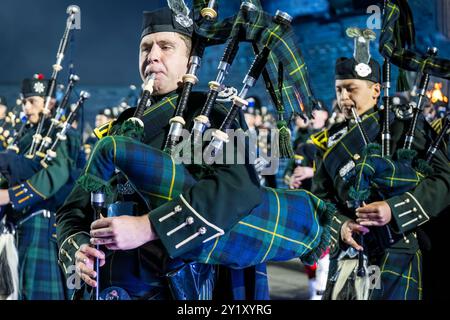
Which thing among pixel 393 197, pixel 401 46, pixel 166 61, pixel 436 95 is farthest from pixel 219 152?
pixel 436 95

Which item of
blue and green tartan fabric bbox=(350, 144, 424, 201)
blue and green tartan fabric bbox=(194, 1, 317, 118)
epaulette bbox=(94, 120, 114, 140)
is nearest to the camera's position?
blue and green tartan fabric bbox=(194, 1, 317, 118)

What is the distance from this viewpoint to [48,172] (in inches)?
185

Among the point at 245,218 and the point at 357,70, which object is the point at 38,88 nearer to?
the point at 357,70

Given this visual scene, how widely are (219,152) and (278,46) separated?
39cm

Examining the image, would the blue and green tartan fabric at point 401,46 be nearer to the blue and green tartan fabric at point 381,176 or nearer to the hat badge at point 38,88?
the blue and green tartan fabric at point 381,176

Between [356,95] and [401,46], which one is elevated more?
[401,46]

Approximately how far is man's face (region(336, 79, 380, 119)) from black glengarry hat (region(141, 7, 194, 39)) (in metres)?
1.70

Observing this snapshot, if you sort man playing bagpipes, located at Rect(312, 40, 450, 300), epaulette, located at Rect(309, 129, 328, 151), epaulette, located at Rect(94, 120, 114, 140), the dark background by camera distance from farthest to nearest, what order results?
the dark background → epaulette, located at Rect(309, 129, 328, 151) → man playing bagpipes, located at Rect(312, 40, 450, 300) → epaulette, located at Rect(94, 120, 114, 140)

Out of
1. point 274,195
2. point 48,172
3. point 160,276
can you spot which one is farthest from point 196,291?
point 48,172

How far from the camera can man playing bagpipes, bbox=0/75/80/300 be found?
4695 mm

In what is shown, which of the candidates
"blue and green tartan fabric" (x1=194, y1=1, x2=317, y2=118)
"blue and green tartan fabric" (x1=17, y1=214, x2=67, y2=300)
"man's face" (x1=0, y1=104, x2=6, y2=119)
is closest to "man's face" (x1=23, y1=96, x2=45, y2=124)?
"blue and green tartan fabric" (x1=17, y1=214, x2=67, y2=300)

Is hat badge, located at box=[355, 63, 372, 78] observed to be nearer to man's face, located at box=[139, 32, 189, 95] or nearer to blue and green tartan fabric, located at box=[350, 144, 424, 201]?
blue and green tartan fabric, located at box=[350, 144, 424, 201]

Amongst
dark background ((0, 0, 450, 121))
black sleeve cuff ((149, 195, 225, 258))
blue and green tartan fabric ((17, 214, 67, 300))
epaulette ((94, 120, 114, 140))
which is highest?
dark background ((0, 0, 450, 121))

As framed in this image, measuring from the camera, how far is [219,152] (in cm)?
178
